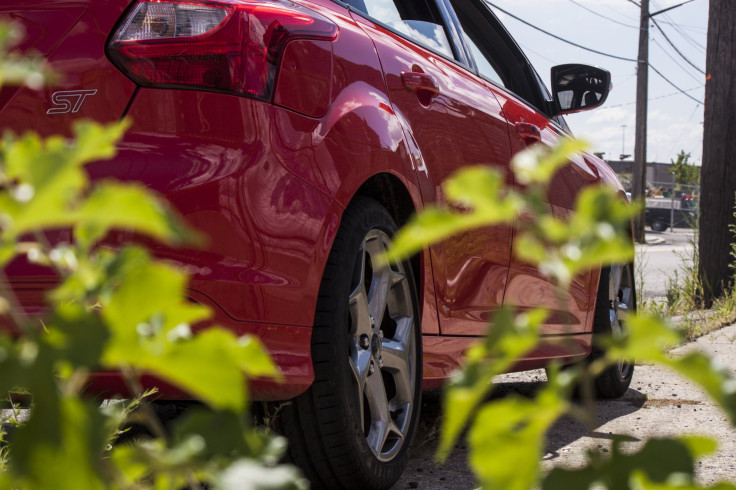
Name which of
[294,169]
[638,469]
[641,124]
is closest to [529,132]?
[294,169]

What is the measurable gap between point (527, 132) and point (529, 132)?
29 mm

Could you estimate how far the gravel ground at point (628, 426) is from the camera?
110 inches

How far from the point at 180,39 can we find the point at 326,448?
1.07 m

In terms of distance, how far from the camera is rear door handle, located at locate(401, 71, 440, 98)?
2730mm

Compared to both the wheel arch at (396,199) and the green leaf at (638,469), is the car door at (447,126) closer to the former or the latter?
the wheel arch at (396,199)

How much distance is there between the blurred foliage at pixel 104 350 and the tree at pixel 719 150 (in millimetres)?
9458

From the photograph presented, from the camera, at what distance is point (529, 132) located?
3.76 m

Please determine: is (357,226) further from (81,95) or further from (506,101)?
(506,101)

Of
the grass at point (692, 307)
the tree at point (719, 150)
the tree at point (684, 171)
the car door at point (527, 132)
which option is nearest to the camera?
the car door at point (527, 132)

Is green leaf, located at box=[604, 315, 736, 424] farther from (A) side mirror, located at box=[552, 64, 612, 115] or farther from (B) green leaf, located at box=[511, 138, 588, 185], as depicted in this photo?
(A) side mirror, located at box=[552, 64, 612, 115]

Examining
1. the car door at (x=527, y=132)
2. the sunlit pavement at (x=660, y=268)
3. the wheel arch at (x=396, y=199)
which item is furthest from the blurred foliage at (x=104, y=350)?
the sunlit pavement at (x=660, y=268)

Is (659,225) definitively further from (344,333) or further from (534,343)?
(534,343)

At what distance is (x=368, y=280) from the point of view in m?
2.67

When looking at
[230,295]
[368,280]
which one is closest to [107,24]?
[230,295]
